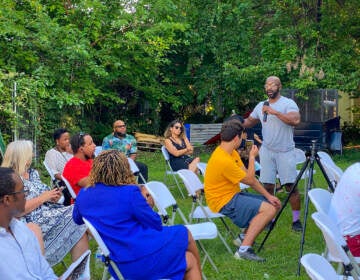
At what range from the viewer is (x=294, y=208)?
657cm

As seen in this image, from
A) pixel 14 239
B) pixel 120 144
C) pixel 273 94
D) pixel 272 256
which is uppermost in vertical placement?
pixel 273 94

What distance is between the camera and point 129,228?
390 centimetres

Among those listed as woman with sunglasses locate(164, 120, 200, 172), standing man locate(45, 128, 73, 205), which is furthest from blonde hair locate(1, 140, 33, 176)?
woman with sunglasses locate(164, 120, 200, 172)

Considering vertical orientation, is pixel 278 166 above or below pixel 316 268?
below

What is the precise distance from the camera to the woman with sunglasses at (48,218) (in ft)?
15.4

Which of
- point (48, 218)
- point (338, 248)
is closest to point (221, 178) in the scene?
point (48, 218)

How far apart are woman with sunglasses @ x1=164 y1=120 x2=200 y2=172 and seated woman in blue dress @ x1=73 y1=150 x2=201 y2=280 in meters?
5.07

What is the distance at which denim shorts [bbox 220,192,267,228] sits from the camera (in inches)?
218

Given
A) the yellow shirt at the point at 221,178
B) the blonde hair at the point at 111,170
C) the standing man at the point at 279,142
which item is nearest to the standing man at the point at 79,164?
the yellow shirt at the point at 221,178

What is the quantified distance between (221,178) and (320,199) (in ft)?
4.66

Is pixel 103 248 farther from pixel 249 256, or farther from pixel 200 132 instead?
pixel 200 132

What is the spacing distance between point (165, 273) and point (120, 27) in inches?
356

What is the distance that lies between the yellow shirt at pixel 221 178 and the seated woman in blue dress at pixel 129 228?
161cm

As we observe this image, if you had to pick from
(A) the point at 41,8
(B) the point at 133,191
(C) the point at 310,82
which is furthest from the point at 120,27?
(B) the point at 133,191
